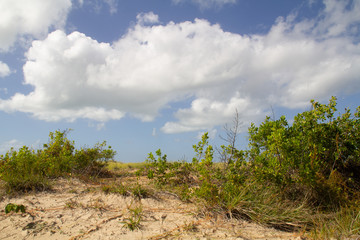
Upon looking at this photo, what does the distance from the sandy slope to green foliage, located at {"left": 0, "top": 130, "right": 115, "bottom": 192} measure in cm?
43

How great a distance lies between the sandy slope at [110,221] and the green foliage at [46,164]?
43cm

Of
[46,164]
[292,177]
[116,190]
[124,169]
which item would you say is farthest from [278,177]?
[124,169]

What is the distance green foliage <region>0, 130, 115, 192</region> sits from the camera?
5844mm

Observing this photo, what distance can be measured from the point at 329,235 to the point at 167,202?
A: 270 cm

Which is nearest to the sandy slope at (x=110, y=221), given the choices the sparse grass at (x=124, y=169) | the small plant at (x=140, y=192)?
the small plant at (x=140, y=192)

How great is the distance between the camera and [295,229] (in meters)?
4.04

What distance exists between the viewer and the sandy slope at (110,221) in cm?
369

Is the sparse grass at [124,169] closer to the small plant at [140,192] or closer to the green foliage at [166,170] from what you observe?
the green foliage at [166,170]

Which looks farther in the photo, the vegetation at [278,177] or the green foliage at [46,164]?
the green foliage at [46,164]

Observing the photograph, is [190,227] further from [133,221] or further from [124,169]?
[124,169]

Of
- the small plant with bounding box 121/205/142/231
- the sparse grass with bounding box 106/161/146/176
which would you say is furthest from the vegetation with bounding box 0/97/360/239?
the sparse grass with bounding box 106/161/146/176

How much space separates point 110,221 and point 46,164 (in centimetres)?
411

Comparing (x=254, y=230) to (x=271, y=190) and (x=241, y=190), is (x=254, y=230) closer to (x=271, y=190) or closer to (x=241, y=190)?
(x=241, y=190)

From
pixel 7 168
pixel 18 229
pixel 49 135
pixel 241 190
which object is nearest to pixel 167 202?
pixel 241 190
